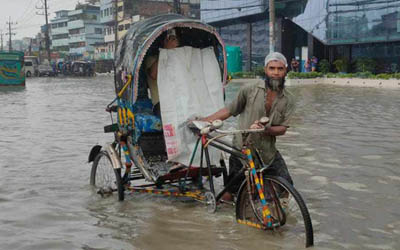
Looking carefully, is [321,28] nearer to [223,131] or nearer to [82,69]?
[82,69]

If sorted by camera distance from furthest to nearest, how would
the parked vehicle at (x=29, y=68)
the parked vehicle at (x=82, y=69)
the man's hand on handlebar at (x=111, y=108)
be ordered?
the parked vehicle at (x=82, y=69) < the parked vehicle at (x=29, y=68) < the man's hand on handlebar at (x=111, y=108)

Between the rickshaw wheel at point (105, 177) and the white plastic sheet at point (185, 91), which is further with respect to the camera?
the rickshaw wheel at point (105, 177)

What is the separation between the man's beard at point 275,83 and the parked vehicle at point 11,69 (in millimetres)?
30196

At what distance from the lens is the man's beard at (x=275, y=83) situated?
14.4 feet

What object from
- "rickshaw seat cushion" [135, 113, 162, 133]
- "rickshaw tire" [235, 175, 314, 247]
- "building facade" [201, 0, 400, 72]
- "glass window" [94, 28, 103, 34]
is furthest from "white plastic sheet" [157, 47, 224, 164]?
"glass window" [94, 28, 103, 34]

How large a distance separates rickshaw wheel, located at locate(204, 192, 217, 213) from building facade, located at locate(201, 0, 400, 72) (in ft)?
92.4

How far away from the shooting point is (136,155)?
548 cm

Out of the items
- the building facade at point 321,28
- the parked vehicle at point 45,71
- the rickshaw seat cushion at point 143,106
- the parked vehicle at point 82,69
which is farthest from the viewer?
the parked vehicle at point 45,71

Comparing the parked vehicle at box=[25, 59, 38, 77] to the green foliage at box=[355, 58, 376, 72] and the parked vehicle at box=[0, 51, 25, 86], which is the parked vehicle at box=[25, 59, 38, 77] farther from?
the green foliage at box=[355, 58, 376, 72]

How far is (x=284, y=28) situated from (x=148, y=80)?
37.0 metres

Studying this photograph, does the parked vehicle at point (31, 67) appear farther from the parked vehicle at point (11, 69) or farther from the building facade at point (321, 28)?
the parked vehicle at point (11, 69)

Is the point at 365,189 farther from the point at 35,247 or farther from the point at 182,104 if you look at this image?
the point at 35,247

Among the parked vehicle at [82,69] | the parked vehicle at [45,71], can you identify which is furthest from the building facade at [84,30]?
the parked vehicle at [82,69]

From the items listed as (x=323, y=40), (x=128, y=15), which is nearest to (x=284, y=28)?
(x=323, y=40)
